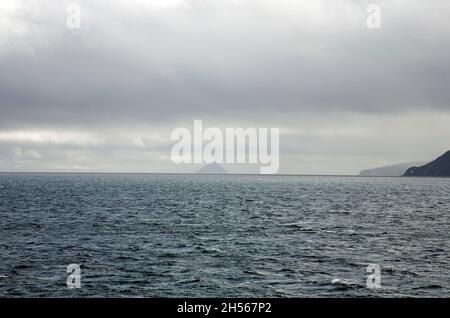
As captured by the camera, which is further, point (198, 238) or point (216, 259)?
point (198, 238)

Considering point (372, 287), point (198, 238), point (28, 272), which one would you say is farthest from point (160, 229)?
point (372, 287)

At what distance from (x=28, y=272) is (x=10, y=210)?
61.4m

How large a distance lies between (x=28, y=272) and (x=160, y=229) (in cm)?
2904

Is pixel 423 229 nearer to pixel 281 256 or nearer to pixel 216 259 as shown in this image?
pixel 281 256

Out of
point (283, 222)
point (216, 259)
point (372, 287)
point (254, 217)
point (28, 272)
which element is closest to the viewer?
point (372, 287)

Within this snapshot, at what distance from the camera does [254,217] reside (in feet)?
268

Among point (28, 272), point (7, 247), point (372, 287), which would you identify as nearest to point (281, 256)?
point (372, 287)

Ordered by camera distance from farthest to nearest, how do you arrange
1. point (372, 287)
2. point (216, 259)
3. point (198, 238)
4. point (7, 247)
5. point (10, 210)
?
point (10, 210)
point (198, 238)
point (7, 247)
point (216, 259)
point (372, 287)

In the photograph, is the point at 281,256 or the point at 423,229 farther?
the point at 423,229
